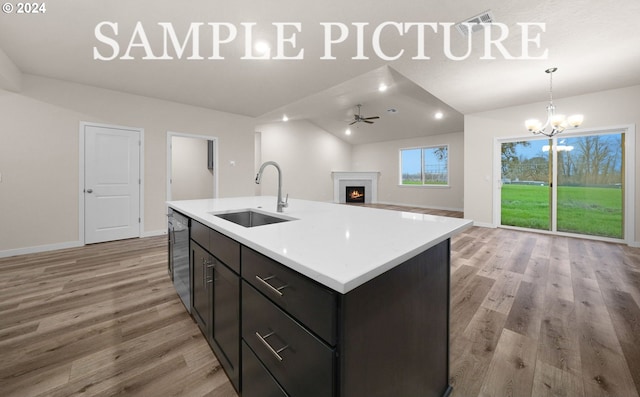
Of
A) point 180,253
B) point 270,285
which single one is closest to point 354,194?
point 180,253

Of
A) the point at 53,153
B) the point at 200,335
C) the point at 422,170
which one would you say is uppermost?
the point at 422,170

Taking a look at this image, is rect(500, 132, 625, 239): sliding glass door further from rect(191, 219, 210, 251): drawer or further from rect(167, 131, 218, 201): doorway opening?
rect(167, 131, 218, 201): doorway opening

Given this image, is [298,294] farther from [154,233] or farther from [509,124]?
[509,124]

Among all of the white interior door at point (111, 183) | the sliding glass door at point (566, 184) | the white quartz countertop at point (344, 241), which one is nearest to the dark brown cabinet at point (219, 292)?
the white quartz countertop at point (344, 241)

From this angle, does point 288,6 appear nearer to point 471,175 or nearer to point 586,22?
point 586,22

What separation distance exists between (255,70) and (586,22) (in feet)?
12.3

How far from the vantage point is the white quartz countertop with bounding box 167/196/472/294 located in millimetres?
669

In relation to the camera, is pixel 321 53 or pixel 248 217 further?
pixel 321 53

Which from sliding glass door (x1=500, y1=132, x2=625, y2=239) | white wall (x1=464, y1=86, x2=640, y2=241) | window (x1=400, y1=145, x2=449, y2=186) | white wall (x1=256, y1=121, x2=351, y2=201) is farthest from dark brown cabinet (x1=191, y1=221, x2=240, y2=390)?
window (x1=400, y1=145, x2=449, y2=186)

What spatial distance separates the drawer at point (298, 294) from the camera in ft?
2.12

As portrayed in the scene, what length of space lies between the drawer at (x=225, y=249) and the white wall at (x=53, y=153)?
406 cm

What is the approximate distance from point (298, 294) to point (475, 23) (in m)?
3.18

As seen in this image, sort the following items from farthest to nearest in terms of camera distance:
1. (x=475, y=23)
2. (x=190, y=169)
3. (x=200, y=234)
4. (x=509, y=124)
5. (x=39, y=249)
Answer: (x=190, y=169)
(x=509, y=124)
(x=39, y=249)
(x=475, y=23)
(x=200, y=234)

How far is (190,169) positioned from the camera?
678cm
